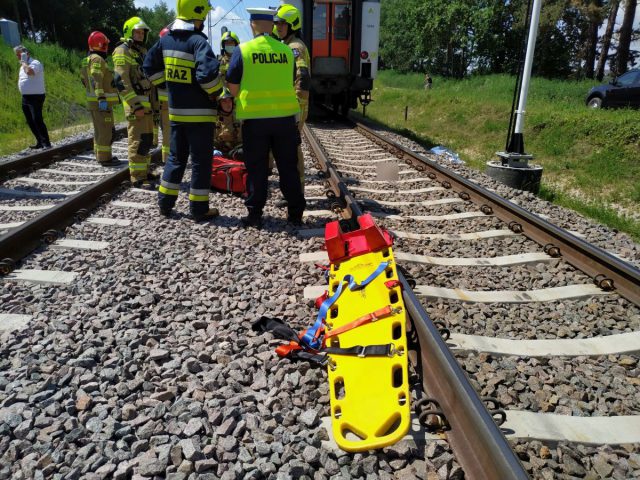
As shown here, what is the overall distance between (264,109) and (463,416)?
346cm

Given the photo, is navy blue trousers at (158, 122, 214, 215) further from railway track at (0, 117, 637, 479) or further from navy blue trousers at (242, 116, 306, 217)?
railway track at (0, 117, 637, 479)

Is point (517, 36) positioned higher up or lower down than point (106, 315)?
higher up

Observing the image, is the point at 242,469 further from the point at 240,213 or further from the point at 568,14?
the point at 568,14

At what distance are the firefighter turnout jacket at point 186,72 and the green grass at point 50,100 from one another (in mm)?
6163

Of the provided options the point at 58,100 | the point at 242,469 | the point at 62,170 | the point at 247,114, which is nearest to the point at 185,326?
the point at 242,469

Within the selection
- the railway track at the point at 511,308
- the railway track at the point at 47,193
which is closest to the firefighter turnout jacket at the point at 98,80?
the railway track at the point at 47,193

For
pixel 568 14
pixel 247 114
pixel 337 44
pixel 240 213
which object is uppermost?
pixel 568 14

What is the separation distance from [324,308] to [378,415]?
2.96 feet

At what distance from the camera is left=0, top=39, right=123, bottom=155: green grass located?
12234mm

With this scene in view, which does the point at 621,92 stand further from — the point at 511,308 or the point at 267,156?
the point at 511,308

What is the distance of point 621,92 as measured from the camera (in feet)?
48.9

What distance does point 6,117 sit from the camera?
13.6m

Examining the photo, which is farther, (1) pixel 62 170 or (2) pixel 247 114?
(1) pixel 62 170

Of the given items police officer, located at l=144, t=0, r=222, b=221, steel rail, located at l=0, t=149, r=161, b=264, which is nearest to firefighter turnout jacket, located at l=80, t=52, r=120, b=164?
steel rail, located at l=0, t=149, r=161, b=264
